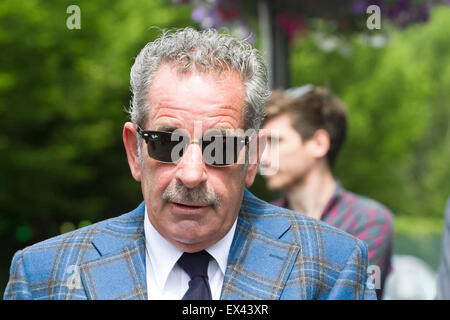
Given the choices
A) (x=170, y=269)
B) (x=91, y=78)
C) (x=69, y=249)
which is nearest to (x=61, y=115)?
(x=91, y=78)

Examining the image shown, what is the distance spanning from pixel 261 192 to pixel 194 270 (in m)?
3.29

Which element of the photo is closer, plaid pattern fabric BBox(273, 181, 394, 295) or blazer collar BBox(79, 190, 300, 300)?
blazer collar BBox(79, 190, 300, 300)

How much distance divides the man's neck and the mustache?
7.14 feet

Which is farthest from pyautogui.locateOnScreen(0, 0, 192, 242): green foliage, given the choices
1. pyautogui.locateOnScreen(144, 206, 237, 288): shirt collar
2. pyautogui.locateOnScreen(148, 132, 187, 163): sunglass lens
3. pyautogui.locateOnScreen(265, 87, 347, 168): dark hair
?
pyautogui.locateOnScreen(148, 132, 187, 163): sunglass lens

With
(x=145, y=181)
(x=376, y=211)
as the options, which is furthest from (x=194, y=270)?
(x=376, y=211)

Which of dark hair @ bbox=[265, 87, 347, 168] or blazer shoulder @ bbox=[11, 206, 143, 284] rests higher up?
dark hair @ bbox=[265, 87, 347, 168]

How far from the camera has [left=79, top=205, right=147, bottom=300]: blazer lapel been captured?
1.88 meters

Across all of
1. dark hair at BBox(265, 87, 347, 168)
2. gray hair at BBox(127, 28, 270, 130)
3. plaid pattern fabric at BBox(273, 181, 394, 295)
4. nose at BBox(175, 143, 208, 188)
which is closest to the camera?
nose at BBox(175, 143, 208, 188)

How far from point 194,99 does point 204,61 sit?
0.41 feet

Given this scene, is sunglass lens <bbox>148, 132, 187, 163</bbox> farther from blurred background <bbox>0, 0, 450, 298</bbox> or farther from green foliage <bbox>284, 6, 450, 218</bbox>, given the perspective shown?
green foliage <bbox>284, 6, 450, 218</bbox>

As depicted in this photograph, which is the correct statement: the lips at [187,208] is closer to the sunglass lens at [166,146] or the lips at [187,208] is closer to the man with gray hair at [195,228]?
the man with gray hair at [195,228]

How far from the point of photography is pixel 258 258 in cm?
199

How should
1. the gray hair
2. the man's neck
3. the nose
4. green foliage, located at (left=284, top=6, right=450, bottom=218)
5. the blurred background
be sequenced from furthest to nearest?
1. green foliage, located at (left=284, top=6, right=450, bottom=218)
2. the blurred background
3. the man's neck
4. the gray hair
5. the nose
